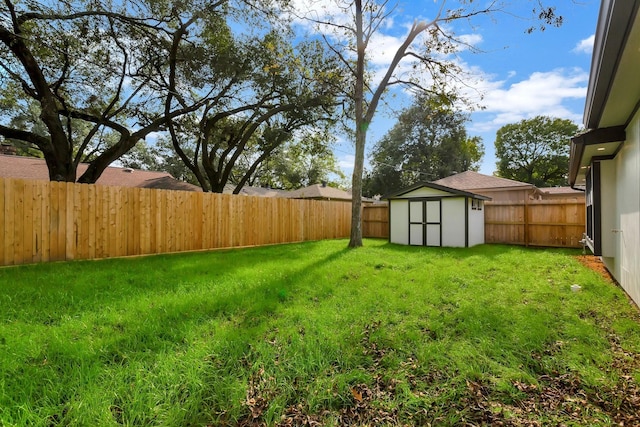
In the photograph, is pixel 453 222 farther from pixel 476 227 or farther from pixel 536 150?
pixel 536 150

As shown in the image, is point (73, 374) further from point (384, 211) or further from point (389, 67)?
point (384, 211)

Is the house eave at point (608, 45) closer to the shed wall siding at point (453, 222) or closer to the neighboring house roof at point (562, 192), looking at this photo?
the shed wall siding at point (453, 222)

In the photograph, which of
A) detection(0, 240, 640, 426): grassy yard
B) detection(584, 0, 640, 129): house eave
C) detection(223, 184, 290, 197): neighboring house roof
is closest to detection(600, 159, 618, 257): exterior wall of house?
detection(0, 240, 640, 426): grassy yard

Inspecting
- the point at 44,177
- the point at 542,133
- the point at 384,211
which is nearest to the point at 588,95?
the point at 384,211

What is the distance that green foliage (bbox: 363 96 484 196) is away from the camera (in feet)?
75.0

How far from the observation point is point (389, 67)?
9.40m

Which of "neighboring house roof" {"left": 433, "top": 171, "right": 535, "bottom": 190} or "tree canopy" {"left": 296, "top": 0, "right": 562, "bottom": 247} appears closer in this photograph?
"tree canopy" {"left": 296, "top": 0, "right": 562, "bottom": 247}

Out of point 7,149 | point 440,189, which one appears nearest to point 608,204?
point 440,189

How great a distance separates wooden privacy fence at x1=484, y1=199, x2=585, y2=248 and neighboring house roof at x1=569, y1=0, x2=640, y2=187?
473cm

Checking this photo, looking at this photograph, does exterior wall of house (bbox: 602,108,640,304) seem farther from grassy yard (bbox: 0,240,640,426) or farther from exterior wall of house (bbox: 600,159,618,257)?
grassy yard (bbox: 0,240,640,426)

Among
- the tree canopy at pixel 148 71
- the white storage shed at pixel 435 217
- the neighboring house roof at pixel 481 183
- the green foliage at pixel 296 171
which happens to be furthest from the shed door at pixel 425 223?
the green foliage at pixel 296 171

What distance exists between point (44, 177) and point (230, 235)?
33.2 ft

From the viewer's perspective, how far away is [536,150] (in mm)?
26172

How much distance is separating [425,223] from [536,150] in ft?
77.7
